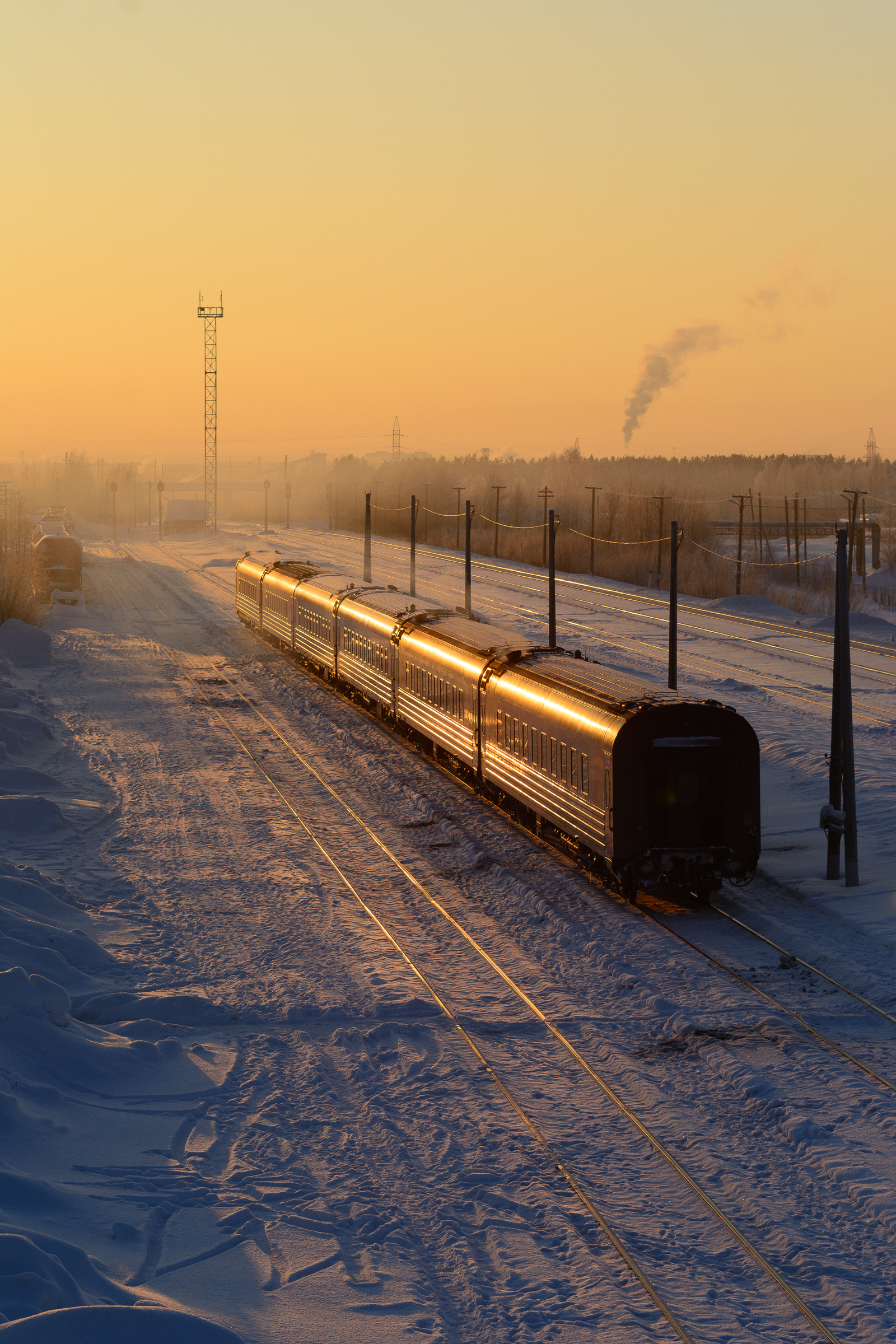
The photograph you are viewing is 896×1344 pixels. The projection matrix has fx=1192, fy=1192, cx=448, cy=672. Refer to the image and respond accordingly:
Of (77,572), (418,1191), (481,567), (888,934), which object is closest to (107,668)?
(77,572)

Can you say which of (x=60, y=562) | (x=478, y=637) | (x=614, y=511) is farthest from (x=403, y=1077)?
(x=614, y=511)

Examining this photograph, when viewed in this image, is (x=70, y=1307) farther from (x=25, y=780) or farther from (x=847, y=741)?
(x=25, y=780)

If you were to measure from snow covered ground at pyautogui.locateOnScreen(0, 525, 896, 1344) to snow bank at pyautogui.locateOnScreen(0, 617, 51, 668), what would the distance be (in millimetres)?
16173

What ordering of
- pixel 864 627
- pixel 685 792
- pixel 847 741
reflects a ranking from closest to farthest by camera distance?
pixel 685 792, pixel 847 741, pixel 864 627

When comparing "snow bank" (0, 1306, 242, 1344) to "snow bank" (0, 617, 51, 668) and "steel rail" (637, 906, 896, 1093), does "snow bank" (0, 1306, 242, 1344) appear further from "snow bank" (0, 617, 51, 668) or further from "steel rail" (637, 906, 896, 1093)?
"snow bank" (0, 617, 51, 668)

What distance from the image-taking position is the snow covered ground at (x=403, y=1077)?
8.48m

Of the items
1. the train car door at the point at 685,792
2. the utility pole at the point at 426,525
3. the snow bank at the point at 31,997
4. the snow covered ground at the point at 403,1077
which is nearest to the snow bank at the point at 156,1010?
the snow covered ground at the point at 403,1077

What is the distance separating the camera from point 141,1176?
9969 millimetres

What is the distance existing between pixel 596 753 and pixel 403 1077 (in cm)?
641

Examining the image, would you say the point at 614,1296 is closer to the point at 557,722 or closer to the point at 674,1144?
the point at 674,1144

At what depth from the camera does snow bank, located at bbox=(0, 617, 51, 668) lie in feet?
131

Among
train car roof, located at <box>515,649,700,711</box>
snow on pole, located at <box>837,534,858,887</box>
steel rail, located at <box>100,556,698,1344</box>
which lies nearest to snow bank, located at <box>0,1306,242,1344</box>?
steel rail, located at <box>100,556,698,1344</box>

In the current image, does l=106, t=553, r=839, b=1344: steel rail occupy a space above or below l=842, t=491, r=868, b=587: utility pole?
below

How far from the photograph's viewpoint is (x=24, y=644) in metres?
40.4
